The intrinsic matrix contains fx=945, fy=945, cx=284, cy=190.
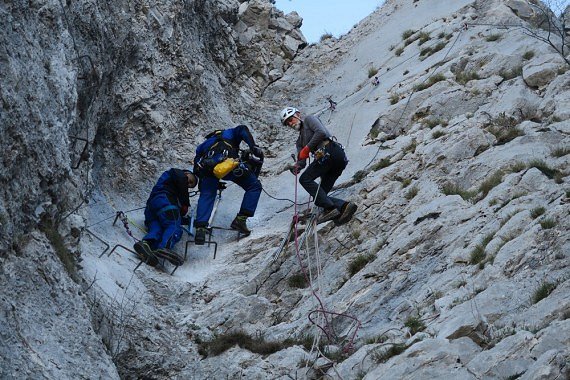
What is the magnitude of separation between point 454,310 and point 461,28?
9950 millimetres

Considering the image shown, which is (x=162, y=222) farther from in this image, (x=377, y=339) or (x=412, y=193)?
(x=377, y=339)

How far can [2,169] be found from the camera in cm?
962

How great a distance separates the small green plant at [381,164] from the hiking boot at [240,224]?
6.95 ft

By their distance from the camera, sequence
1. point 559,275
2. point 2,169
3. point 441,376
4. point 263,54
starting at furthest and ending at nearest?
Result: point 263,54 → point 2,169 → point 559,275 → point 441,376

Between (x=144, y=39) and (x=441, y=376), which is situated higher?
(x=144, y=39)

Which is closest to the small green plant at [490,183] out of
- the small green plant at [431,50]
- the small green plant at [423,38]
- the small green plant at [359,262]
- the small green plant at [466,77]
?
the small green plant at [359,262]

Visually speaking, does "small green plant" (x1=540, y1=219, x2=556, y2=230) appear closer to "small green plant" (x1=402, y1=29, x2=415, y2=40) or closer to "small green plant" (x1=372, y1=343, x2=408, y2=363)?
"small green plant" (x1=372, y1=343, x2=408, y2=363)

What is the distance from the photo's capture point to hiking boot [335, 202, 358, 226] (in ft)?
43.1

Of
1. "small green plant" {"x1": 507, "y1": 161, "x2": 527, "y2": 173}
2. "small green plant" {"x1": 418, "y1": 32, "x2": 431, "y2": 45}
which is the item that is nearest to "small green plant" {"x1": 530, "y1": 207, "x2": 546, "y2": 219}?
"small green plant" {"x1": 507, "y1": 161, "x2": 527, "y2": 173}

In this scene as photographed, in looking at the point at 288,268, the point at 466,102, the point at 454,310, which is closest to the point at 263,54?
the point at 466,102

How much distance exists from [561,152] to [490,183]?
96 cm

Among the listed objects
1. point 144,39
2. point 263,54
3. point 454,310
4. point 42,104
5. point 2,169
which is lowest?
point 454,310

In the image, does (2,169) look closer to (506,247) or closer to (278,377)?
(278,377)

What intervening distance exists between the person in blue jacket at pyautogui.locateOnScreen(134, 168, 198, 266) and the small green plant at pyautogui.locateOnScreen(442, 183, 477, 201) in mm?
3781
